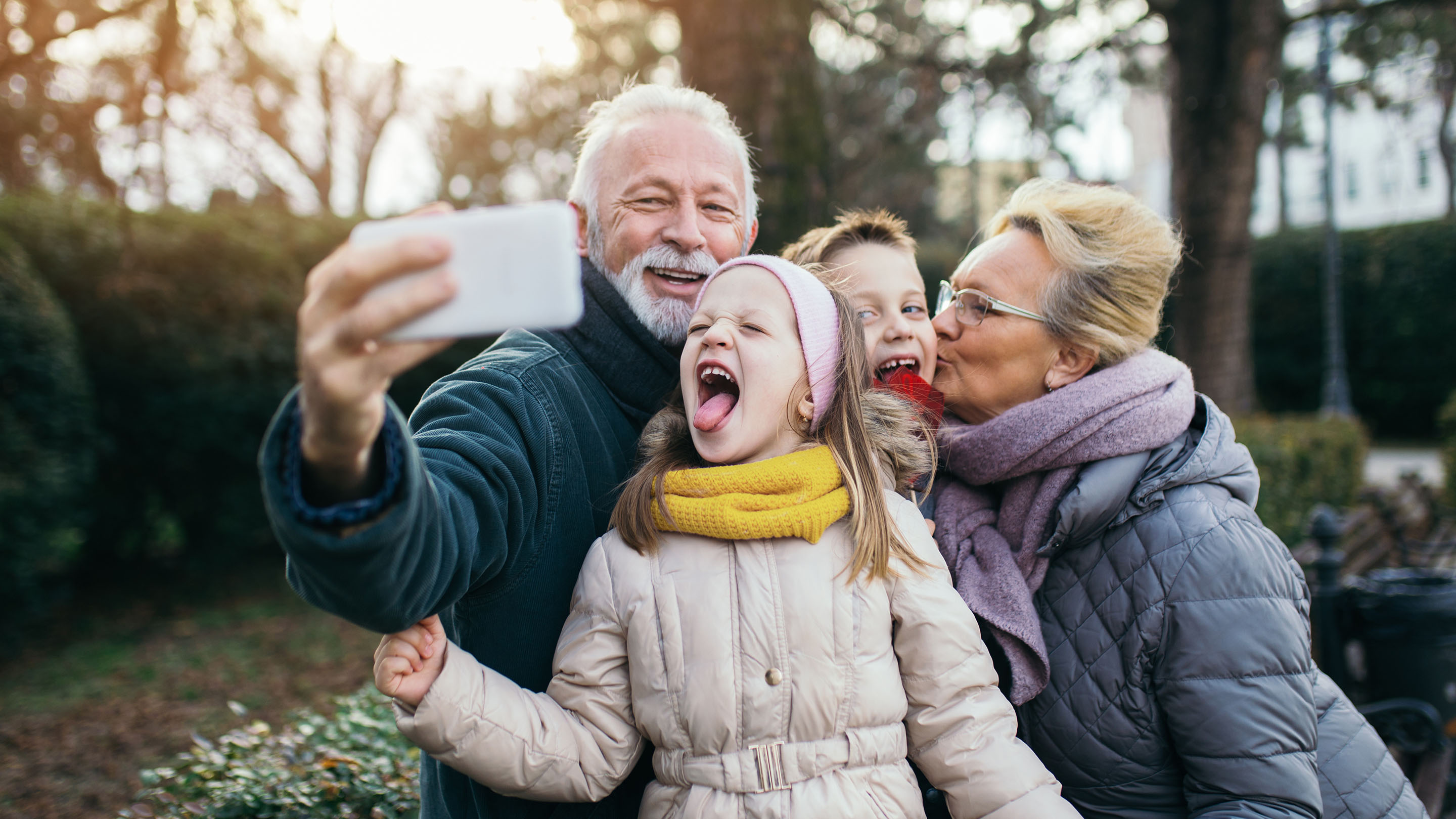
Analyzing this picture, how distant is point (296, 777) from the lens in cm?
276

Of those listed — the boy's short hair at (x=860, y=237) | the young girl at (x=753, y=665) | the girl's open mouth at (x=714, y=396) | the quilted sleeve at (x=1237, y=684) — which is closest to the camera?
the young girl at (x=753, y=665)

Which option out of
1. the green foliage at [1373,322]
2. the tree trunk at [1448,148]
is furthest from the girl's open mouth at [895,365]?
the tree trunk at [1448,148]

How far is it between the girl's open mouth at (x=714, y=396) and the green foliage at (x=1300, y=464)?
4484 mm

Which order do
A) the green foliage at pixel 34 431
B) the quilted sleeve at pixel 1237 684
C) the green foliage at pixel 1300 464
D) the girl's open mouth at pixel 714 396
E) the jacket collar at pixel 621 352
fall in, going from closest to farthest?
1. the quilted sleeve at pixel 1237 684
2. the girl's open mouth at pixel 714 396
3. the jacket collar at pixel 621 352
4. the green foliage at pixel 34 431
5. the green foliage at pixel 1300 464

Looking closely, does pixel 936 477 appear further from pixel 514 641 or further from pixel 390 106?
pixel 390 106

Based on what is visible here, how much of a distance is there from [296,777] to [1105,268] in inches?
114

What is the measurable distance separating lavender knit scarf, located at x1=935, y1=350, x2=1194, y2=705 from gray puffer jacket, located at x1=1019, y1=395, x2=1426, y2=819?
5 centimetres

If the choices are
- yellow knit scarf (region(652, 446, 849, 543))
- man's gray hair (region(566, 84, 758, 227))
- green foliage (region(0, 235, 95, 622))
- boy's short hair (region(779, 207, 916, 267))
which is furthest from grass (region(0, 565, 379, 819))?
boy's short hair (region(779, 207, 916, 267))

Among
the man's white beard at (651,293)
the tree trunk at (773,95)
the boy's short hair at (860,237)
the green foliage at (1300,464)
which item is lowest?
the green foliage at (1300,464)

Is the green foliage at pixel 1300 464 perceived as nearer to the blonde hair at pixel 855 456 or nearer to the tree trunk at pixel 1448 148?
the blonde hair at pixel 855 456

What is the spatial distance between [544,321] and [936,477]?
67.6 inches

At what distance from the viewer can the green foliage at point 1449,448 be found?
973cm

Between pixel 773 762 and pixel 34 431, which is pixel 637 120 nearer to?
pixel 773 762

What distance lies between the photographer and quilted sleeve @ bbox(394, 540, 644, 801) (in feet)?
5.32
